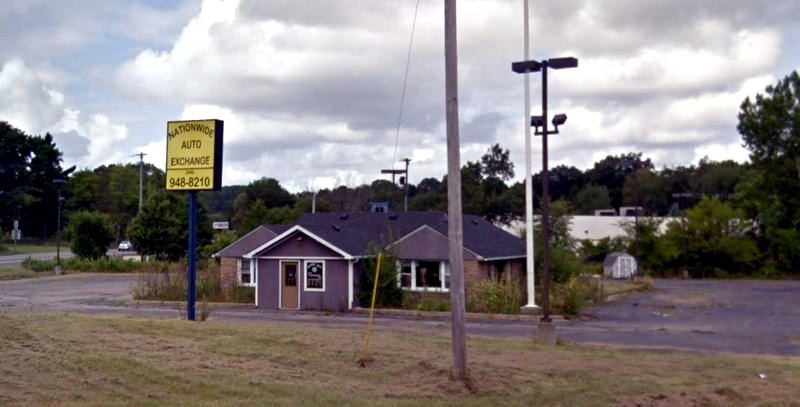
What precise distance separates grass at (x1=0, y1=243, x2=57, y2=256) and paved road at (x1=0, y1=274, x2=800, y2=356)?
142 feet

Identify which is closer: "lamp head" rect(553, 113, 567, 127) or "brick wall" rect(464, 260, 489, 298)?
"lamp head" rect(553, 113, 567, 127)

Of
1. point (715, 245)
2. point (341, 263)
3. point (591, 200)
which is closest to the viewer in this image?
point (341, 263)

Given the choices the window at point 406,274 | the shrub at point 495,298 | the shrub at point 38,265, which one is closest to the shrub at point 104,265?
the shrub at point 38,265

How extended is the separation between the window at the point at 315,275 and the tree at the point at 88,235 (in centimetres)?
3737

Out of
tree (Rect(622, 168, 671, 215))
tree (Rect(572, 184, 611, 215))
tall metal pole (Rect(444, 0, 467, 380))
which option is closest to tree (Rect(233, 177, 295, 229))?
tree (Rect(572, 184, 611, 215))

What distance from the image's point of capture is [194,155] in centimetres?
2588

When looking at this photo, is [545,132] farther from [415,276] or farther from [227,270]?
[227,270]

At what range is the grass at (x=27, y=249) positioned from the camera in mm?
94125

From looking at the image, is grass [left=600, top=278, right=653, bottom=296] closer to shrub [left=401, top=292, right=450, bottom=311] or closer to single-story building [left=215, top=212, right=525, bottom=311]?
single-story building [left=215, top=212, right=525, bottom=311]

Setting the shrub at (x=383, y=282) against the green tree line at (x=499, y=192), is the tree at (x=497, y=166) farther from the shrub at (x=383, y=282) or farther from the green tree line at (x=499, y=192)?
the shrub at (x=383, y=282)

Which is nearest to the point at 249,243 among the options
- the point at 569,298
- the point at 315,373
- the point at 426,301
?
the point at 426,301

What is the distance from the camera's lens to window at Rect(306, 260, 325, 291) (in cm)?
3800

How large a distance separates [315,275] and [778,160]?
160 feet

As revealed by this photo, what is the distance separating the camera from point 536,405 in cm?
1259
